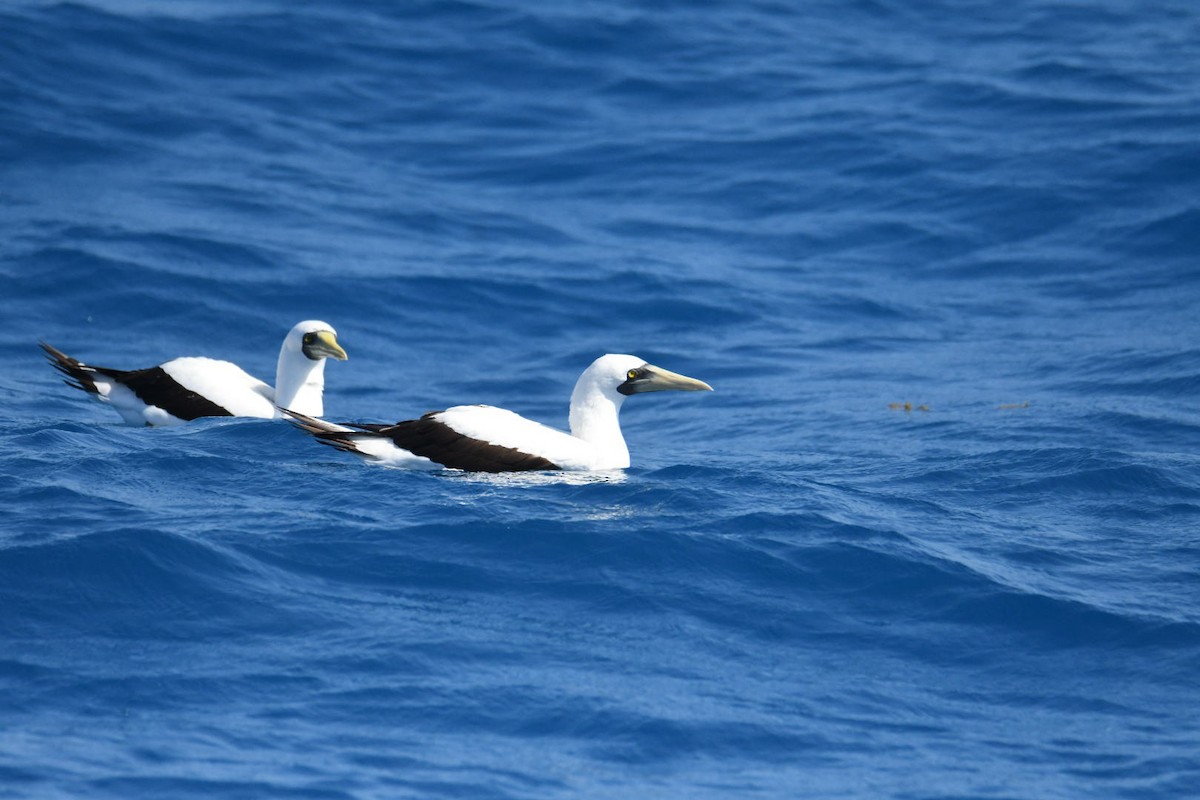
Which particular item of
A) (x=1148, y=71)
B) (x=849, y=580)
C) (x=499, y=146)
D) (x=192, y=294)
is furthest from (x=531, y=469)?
(x=1148, y=71)

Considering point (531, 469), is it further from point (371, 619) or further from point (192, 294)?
point (192, 294)

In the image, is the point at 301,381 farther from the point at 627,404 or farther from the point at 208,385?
the point at 627,404

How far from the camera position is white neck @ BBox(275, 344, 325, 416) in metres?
12.5

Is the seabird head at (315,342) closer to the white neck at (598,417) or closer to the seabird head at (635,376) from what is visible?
the white neck at (598,417)

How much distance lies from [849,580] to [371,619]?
288cm

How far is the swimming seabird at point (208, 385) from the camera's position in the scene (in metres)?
12.1

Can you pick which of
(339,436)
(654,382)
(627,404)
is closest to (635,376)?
(654,382)

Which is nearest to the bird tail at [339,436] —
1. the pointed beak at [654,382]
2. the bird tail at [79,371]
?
the pointed beak at [654,382]

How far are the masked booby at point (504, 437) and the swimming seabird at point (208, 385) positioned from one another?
1.19m

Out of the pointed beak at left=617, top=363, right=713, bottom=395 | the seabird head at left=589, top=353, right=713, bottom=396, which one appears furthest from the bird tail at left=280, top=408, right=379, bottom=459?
the pointed beak at left=617, top=363, right=713, bottom=395

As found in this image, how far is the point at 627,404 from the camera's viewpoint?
15.8 m

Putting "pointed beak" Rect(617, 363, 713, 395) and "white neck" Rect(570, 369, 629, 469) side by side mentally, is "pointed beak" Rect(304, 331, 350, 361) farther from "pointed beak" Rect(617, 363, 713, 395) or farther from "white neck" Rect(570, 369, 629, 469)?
"pointed beak" Rect(617, 363, 713, 395)

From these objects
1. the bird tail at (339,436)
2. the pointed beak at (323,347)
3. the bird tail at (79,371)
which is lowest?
the bird tail at (339,436)

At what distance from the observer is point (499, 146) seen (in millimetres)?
20875
